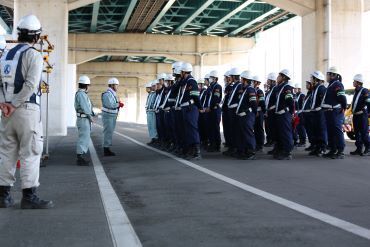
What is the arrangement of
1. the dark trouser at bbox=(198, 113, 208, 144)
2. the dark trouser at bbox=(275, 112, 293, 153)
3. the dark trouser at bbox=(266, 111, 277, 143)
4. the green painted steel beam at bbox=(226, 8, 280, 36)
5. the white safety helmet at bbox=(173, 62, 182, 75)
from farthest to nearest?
the green painted steel beam at bbox=(226, 8, 280, 36) < the dark trouser at bbox=(198, 113, 208, 144) < the dark trouser at bbox=(266, 111, 277, 143) < the white safety helmet at bbox=(173, 62, 182, 75) < the dark trouser at bbox=(275, 112, 293, 153)

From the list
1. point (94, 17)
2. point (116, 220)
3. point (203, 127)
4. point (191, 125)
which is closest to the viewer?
point (116, 220)

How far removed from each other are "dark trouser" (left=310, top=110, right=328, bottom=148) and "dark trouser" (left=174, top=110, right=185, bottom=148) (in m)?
3.71

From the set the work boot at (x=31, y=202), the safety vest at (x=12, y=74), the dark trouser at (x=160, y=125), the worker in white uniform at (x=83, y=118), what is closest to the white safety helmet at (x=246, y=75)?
the worker in white uniform at (x=83, y=118)

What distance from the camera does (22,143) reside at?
257 inches

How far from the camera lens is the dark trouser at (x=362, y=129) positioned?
1440 cm

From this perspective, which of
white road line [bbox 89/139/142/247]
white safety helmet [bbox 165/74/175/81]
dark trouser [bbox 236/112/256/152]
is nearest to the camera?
white road line [bbox 89/139/142/247]

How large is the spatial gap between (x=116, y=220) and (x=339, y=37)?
21.0 m

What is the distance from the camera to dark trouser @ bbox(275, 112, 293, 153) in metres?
13.3

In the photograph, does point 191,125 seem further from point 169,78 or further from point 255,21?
point 255,21

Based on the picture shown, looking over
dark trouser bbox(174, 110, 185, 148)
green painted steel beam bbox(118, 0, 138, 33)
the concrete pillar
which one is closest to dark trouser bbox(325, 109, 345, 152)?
Result: dark trouser bbox(174, 110, 185, 148)

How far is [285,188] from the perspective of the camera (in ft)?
27.2

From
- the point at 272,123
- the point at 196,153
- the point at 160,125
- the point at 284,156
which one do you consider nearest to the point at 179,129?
the point at 196,153

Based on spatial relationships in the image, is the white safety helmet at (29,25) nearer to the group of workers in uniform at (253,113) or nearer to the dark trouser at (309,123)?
the group of workers in uniform at (253,113)

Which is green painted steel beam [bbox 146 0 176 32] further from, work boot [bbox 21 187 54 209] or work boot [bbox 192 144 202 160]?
work boot [bbox 21 187 54 209]
